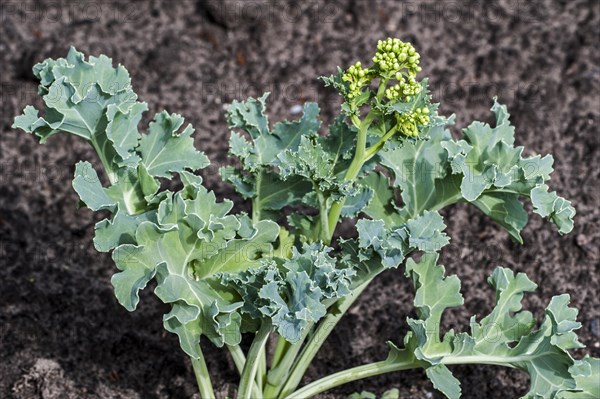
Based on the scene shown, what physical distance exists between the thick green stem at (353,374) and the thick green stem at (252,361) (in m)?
0.19

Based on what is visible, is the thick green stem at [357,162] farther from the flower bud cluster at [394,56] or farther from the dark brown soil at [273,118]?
the dark brown soil at [273,118]

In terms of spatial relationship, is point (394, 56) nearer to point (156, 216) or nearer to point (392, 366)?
point (156, 216)

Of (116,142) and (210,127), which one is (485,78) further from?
(116,142)

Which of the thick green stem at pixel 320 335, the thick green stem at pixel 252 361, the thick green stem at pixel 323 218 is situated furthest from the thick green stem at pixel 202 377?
the thick green stem at pixel 323 218

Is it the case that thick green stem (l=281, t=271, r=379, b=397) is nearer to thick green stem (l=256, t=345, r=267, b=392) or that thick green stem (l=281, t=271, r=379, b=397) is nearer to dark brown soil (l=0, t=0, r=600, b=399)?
thick green stem (l=256, t=345, r=267, b=392)

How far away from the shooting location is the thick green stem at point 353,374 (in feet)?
9.82

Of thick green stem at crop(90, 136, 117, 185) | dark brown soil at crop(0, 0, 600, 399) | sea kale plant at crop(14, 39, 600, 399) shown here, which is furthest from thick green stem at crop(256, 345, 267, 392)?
thick green stem at crop(90, 136, 117, 185)

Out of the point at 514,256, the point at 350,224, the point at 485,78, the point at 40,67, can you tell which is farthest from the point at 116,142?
the point at 485,78

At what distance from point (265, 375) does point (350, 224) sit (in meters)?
1.11

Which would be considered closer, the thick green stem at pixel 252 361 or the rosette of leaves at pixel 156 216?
the rosette of leaves at pixel 156 216

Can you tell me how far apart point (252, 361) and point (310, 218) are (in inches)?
20.4

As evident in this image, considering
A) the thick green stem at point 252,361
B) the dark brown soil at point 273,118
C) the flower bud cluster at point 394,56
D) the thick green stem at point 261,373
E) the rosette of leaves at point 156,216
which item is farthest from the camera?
the dark brown soil at point 273,118

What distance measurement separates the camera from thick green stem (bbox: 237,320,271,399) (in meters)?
2.83

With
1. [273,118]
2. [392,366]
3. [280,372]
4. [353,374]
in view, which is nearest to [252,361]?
[280,372]
